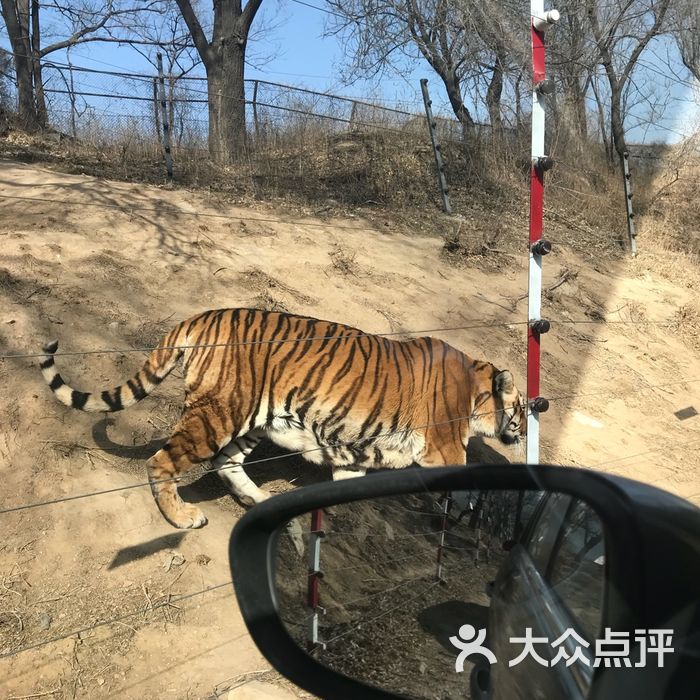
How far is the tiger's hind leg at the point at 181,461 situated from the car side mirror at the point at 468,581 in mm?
2079

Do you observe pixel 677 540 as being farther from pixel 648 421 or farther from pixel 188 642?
pixel 648 421

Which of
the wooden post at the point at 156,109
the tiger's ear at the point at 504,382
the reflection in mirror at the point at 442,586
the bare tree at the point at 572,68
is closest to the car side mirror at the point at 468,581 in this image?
the reflection in mirror at the point at 442,586

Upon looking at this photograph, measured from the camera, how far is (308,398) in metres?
4.68

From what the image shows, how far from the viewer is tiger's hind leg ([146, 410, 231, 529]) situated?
4113 mm

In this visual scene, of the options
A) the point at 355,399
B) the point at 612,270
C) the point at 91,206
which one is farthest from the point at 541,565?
the point at 612,270

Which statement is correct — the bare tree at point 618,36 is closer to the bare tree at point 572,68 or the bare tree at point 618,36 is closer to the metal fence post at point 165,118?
the bare tree at point 572,68

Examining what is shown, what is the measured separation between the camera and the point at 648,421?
721cm

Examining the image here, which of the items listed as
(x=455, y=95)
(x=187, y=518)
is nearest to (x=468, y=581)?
(x=187, y=518)

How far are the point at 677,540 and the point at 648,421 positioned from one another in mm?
6623

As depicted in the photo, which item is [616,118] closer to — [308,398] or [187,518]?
[308,398]

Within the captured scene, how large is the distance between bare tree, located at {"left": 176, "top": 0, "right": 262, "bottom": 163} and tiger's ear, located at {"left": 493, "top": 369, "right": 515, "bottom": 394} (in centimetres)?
745

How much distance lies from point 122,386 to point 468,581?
11.2ft

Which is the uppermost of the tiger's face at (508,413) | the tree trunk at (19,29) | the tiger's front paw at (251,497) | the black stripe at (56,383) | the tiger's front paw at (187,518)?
the tree trunk at (19,29)

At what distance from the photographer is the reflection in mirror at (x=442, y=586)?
1.34 m
